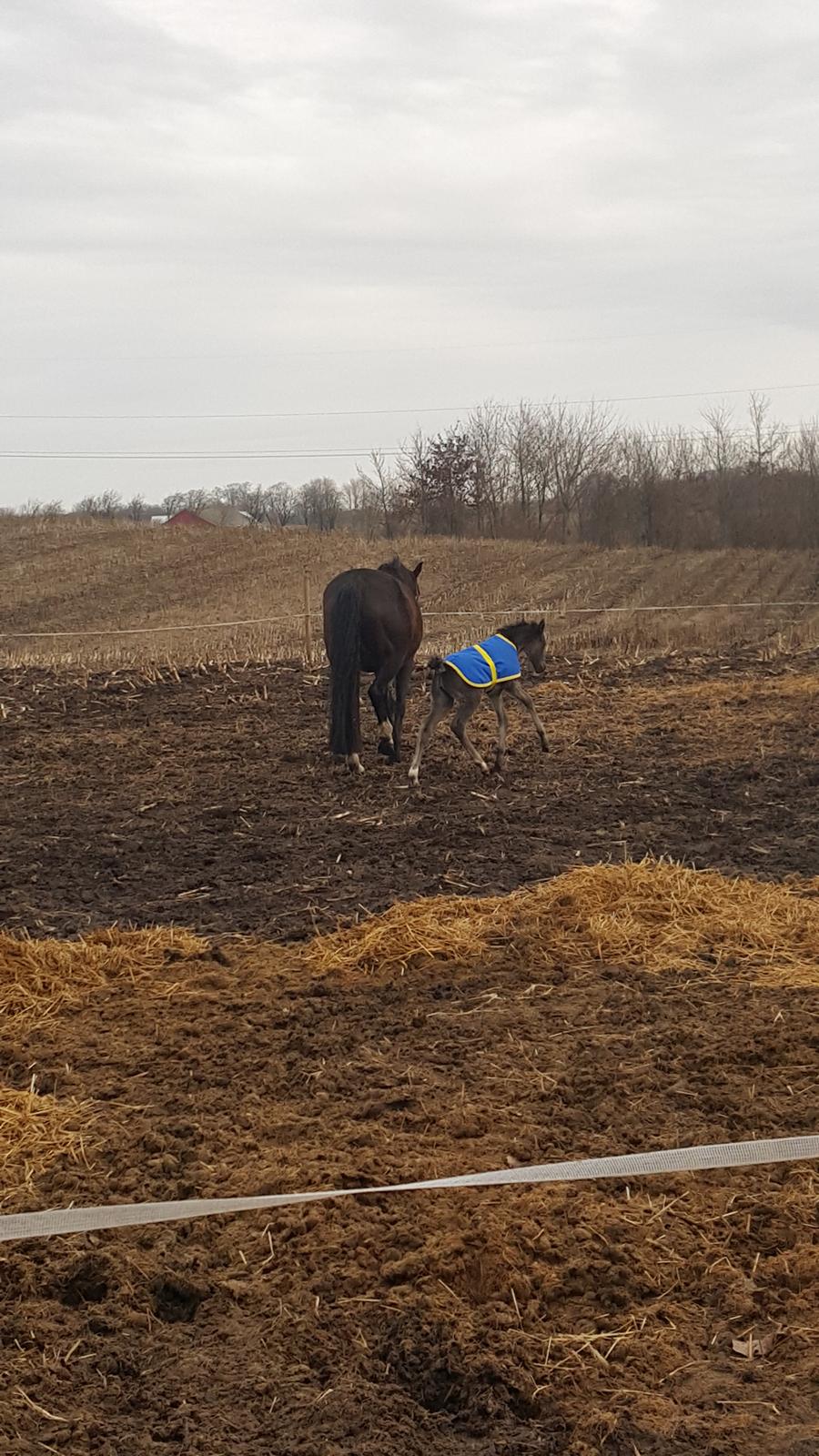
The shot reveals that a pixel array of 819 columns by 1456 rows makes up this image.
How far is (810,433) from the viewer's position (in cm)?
5009

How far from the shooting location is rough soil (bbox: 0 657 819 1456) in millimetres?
2977

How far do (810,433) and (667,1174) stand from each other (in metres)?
50.5

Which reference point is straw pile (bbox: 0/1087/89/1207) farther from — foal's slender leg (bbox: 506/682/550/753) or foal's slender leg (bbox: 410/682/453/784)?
foal's slender leg (bbox: 506/682/550/753)

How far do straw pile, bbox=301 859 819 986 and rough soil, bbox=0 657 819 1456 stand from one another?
0.60 feet

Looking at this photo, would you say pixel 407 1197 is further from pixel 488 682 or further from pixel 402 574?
pixel 402 574

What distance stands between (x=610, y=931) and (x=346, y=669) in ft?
15.7

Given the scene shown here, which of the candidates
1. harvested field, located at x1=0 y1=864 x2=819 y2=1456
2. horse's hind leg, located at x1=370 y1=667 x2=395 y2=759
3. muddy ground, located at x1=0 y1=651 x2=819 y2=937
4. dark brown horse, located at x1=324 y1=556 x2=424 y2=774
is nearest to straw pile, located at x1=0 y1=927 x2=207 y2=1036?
harvested field, located at x1=0 y1=864 x2=819 y2=1456

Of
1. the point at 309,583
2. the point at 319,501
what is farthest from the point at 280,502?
the point at 309,583

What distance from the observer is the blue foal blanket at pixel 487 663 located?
10.4 m

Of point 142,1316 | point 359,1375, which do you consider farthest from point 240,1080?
point 359,1375

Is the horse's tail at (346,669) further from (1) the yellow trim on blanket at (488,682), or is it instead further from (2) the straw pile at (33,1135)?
(2) the straw pile at (33,1135)

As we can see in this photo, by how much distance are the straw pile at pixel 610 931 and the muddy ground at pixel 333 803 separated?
0.45 metres

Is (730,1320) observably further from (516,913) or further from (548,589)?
(548,589)

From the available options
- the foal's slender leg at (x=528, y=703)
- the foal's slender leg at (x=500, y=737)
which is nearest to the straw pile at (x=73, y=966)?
the foal's slender leg at (x=500, y=737)
